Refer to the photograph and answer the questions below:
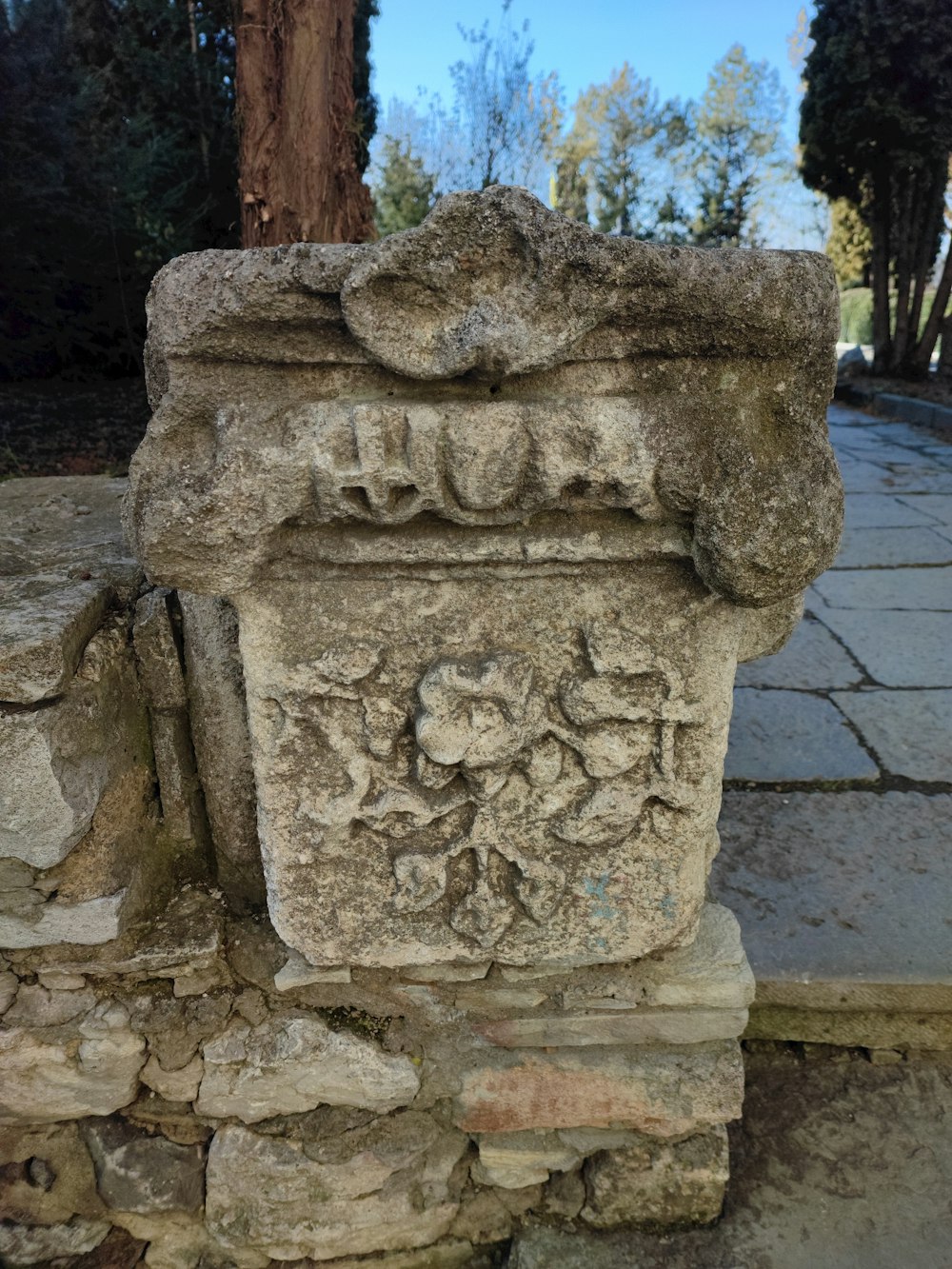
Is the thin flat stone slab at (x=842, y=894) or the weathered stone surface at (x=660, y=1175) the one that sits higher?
the thin flat stone slab at (x=842, y=894)

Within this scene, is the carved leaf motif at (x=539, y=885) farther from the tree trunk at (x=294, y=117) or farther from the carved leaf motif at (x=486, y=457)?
the tree trunk at (x=294, y=117)

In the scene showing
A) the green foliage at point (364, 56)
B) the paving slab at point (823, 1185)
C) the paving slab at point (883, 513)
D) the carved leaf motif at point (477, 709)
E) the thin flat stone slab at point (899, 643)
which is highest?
the green foliage at point (364, 56)

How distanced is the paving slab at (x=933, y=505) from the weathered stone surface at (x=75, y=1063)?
4522mm

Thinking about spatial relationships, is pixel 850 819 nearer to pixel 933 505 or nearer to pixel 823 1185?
pixel 823 1185

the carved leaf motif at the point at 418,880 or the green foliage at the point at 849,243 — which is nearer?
the carved leaf motif at the point at 418,880

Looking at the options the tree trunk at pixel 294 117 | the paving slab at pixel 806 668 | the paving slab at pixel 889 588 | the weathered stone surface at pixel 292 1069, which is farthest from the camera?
the paving slab at pixel 889 588

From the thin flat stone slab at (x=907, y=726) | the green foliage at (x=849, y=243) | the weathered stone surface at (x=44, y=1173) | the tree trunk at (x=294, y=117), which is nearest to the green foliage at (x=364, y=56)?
the tree trunk at (x=294, y=117)

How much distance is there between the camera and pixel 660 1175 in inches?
52.7

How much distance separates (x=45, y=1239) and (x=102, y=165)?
16.9ft

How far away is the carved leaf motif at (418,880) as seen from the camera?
44.9 inches

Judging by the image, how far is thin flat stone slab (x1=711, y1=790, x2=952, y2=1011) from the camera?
5.09 feet

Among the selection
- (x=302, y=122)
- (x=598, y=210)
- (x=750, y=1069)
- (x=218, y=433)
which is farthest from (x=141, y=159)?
(x=598, y=210)

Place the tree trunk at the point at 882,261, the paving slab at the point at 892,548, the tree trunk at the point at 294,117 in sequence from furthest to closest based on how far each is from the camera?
1. the tree trunk at the point at 882,261
2. the paving slab at the point at 892,548
3. the tree trunk at the point at 294,117

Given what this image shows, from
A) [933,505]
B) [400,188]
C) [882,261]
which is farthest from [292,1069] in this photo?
[400,188]
